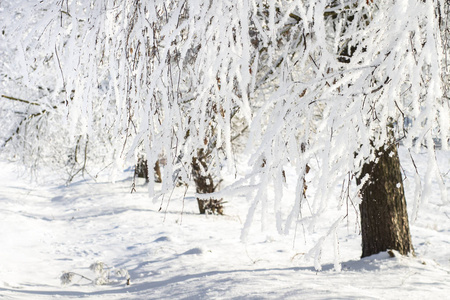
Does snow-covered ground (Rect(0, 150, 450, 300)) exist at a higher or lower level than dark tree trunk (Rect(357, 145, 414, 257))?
lower

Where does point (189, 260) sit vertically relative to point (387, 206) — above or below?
below

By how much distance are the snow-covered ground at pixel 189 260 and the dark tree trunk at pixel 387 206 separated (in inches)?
7.1

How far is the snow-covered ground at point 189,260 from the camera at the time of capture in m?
3.82

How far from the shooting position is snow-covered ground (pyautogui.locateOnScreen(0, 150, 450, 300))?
382 cm

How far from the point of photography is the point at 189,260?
576cm

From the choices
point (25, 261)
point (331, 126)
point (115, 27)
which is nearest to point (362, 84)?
point (331, 126)

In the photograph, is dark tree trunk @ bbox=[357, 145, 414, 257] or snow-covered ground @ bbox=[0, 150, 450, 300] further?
dark tree trunk @ bbox=[357, 145, 414, 257]

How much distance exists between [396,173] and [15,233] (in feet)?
24.7

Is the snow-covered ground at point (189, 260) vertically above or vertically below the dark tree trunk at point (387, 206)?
below

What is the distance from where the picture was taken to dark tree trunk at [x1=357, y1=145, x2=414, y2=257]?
4.73 metres

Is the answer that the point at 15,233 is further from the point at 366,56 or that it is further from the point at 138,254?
the point at 366,56

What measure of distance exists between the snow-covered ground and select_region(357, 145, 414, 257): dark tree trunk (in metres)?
0.18

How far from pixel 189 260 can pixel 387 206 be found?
2708 mm

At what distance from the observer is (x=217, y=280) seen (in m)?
4.29
